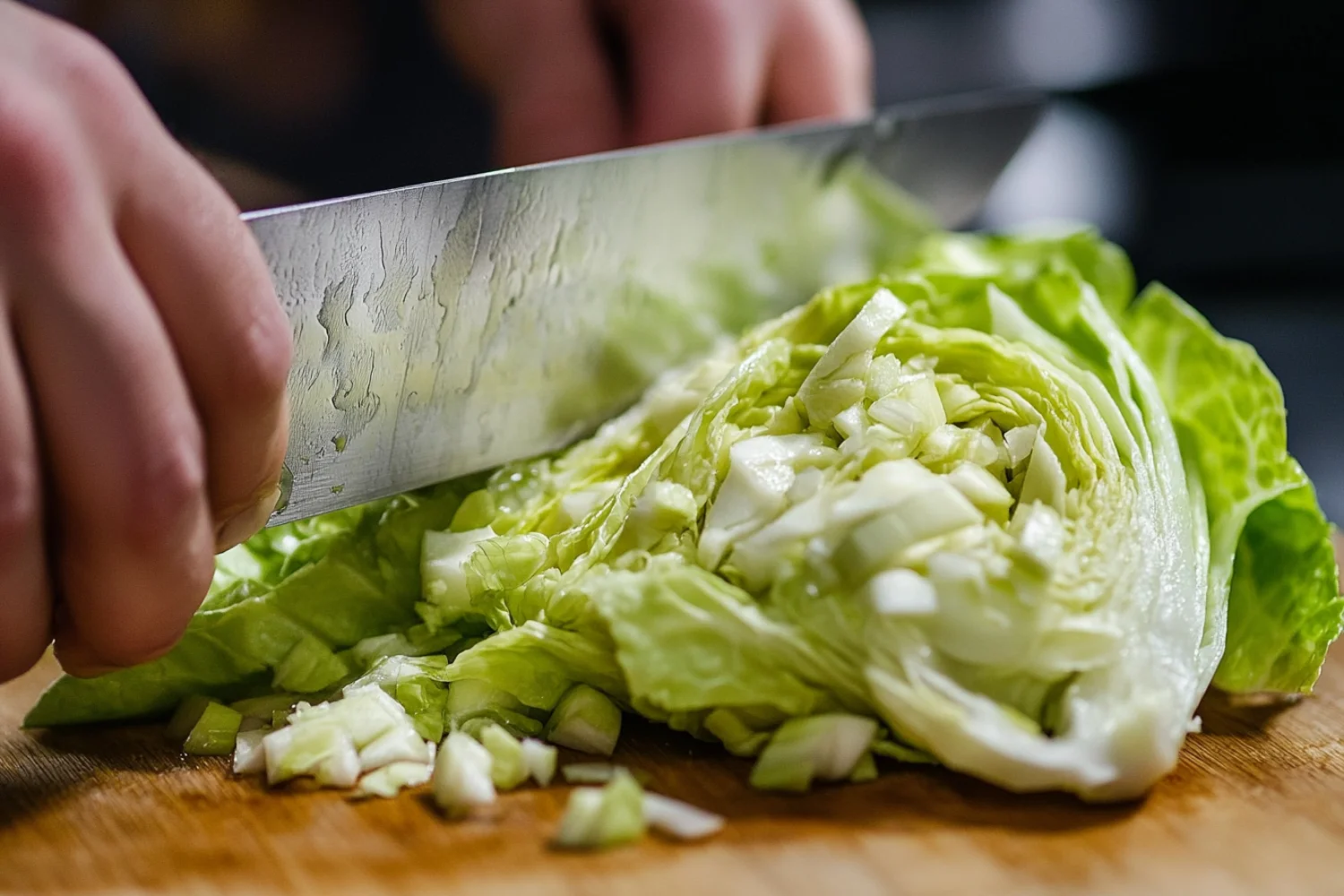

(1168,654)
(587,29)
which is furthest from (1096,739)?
(587,29)

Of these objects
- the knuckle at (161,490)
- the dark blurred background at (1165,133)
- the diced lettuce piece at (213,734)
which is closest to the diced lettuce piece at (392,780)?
the diced lettuce piece at (213,734)

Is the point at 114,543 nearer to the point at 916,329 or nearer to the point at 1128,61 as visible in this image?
the point at 916,329

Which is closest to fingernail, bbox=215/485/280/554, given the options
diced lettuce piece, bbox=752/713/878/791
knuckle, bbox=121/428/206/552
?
knuckle, bbox=121/428/206/552

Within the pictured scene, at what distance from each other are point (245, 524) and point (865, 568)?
2.41 ft

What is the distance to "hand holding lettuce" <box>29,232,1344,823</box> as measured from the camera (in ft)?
4.73

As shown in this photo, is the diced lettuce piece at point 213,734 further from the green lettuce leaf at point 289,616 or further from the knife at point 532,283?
the knife at point 532,283

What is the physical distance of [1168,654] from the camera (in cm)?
153

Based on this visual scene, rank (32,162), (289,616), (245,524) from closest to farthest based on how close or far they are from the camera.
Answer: (32,162)
(245,524)
(289,616)

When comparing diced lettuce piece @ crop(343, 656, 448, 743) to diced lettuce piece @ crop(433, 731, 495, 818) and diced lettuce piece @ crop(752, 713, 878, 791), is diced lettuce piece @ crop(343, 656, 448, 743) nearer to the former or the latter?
diced lettuce piece @ crop(433, 731, 495, 818)

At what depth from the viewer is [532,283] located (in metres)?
1.98

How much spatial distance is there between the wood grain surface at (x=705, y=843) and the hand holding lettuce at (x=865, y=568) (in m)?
0.06

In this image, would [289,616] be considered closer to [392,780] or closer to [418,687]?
[418,687]

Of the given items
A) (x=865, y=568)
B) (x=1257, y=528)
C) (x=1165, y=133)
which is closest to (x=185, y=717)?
(x=865, y=568)

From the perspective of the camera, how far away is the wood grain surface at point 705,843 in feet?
4.22
